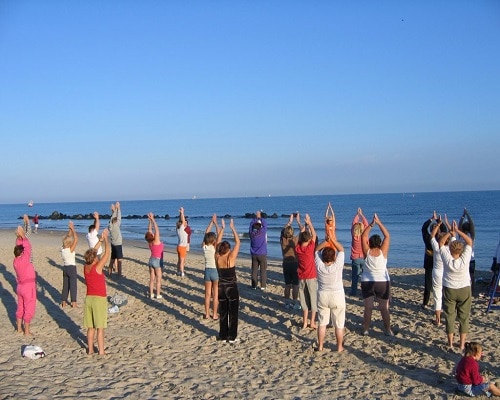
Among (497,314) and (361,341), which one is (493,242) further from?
(361,341)

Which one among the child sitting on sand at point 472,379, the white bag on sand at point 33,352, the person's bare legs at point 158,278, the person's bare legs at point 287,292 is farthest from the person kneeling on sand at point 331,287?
the person's bare legs at point 158,278

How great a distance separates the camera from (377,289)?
7930 mm

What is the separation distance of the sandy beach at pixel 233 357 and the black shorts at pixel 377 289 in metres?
0.75

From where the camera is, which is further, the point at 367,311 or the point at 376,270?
the point at 367,311

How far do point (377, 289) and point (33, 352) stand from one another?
5.24 meters

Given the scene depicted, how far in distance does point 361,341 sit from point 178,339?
3020mm

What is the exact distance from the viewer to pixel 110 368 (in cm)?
704

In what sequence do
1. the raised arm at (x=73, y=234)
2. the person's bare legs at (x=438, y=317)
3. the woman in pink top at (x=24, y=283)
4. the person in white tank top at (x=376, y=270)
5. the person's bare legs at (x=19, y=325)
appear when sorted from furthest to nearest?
the raised arm at (x=73, y=234) → the person's bare legs at (x=438, y=317) → the person's bare legs at (x=19, y=325) → the woman in pink top at (x=24, y=283) → the person in white tank top at (x=376, y=270)

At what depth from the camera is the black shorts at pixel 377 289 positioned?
790cm

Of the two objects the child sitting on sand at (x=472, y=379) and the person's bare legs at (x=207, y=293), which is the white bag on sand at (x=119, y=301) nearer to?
the person's bare legs at (x=207, y=293)

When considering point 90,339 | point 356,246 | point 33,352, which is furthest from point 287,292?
point 33,352

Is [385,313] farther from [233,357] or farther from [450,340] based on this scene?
[233,357]

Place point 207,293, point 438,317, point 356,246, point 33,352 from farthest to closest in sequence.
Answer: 1. point 356,246
2. point 207,293
3. point 438,317
4. point 33,352

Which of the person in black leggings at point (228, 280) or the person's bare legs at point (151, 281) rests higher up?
the person in black leggings at point (228, 280)
